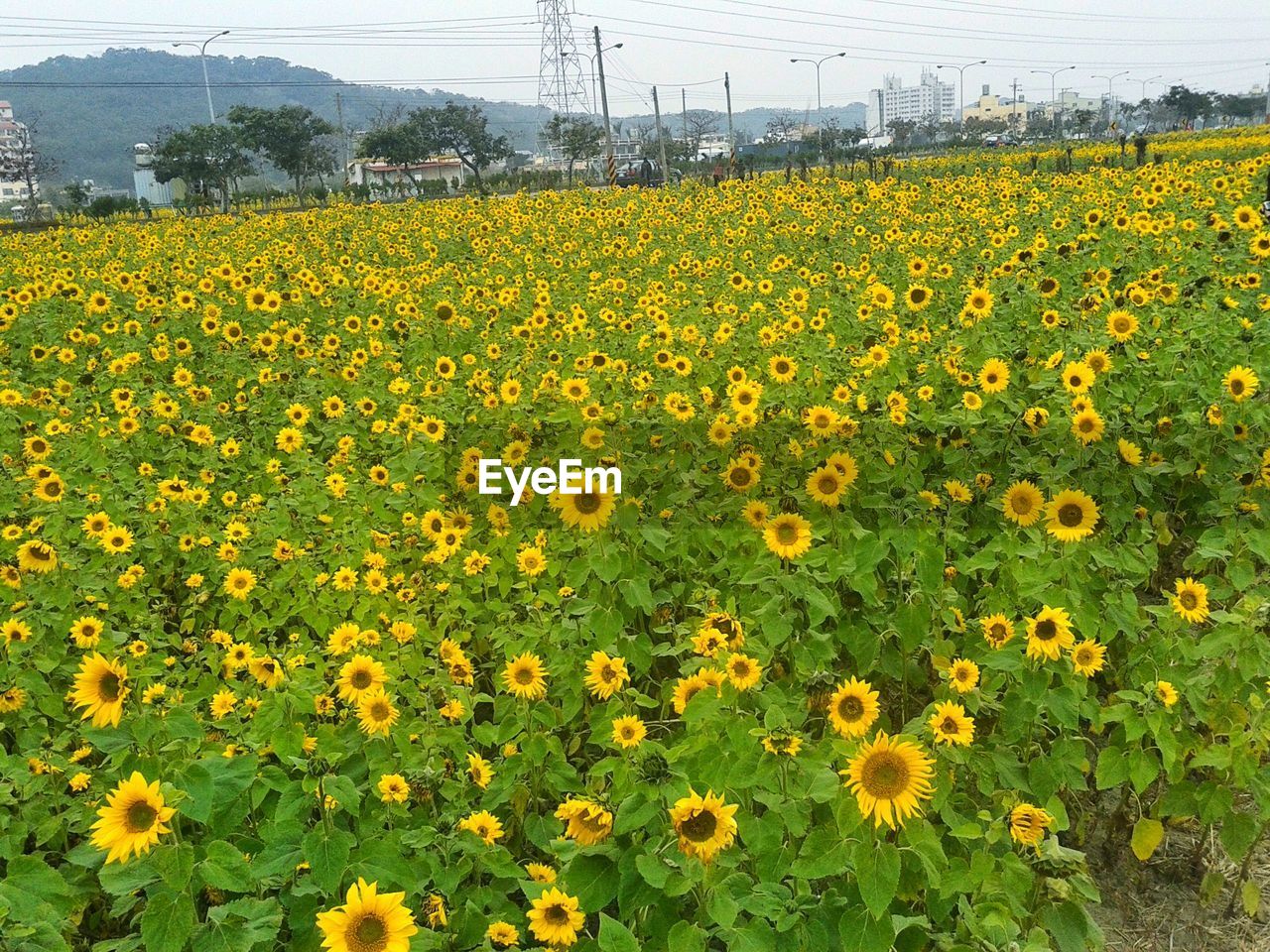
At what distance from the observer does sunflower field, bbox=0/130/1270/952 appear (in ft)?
6.25

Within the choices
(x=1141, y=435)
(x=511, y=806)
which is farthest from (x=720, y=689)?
(x=1141, y=435)

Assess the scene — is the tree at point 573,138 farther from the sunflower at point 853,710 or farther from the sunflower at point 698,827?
the sunflower at point 698,827

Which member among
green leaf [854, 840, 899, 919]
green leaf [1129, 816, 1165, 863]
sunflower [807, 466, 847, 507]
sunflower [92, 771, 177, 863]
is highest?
sunflower [807, 466, 847, 507]

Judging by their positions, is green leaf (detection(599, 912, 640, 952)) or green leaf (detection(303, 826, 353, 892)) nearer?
green leaf (detection(599, 912, 640, 952))

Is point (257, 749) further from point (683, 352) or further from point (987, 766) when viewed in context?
point (683, 352)

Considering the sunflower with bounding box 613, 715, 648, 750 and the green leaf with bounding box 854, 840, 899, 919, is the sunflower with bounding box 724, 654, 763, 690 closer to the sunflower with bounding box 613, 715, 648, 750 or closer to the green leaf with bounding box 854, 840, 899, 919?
the sunflower with bounding box 613, 715, 648, 750

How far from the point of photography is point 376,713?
7.82 ft

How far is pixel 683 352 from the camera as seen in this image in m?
5.38

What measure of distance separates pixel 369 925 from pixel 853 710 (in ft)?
3.64

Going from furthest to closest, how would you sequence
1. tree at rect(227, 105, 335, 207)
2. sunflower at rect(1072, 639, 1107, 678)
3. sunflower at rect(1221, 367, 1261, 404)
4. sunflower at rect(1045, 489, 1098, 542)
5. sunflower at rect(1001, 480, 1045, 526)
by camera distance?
tree at rect(227, 105, 335, 207) < sunflower at rect(1221, 367, 1261, 404) < sunflower at rect(1001, 480, 1045, 526) < sunflower at rect(1045, 489, 1098, 542) < sunflower at rect(1072, 639, 1107, 678)

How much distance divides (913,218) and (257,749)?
9.51 meters

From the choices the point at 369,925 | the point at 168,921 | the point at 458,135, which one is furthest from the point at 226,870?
the point at 458,135

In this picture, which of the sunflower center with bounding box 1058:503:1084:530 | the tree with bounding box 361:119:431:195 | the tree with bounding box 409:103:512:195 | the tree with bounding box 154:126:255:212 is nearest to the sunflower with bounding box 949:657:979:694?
the sunflower center with bounding box 1058:503:1084:530

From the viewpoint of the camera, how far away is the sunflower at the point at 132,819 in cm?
172
